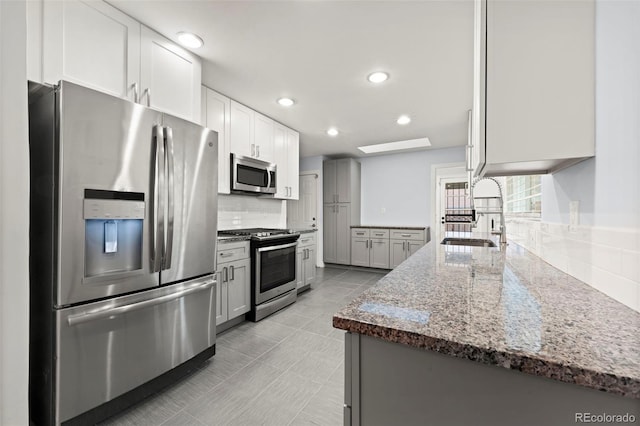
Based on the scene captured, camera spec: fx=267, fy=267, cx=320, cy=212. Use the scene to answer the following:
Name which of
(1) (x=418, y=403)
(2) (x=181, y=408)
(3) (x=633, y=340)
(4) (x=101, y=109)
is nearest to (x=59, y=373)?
(2) (x=181, y=408)

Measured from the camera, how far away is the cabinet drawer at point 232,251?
7.86 ft

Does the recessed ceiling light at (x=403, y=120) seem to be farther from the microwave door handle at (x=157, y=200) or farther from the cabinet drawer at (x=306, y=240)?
the microwave door handle at (x=157, y=200)

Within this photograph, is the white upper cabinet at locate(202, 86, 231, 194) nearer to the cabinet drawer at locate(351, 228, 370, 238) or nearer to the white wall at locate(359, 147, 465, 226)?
the cabinet drawer at locate(351, 228, 370, 238)

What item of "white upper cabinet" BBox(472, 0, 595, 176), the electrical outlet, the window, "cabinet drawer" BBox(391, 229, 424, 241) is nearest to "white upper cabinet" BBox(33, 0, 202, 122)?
"white upper cabinet" BBox(472, 0, 595, 176)

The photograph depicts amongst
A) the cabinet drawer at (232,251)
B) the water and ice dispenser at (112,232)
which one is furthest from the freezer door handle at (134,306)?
the cabinet drawer at (232,251)

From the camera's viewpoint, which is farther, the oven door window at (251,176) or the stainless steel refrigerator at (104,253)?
the oven door window at (251,176)

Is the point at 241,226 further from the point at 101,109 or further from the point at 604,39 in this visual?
the point at 604,39

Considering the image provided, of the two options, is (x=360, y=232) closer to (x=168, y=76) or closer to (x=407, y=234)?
(x=407, y=234)

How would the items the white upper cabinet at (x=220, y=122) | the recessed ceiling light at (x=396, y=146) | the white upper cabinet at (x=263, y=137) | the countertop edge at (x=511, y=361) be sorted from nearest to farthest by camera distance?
the countertop edge at (x=511, y=361), the white upper cabinet at (x=220, y=122), the white upper cabinet at (x=263, y=137), the recessed ceiling light at (x=396, y=146)

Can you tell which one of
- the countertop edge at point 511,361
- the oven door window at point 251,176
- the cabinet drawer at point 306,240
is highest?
the oven door window at point 251,176

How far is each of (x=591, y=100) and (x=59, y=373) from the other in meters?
2.35

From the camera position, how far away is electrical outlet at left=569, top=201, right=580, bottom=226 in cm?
100

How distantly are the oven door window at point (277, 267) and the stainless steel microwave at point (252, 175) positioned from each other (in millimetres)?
779

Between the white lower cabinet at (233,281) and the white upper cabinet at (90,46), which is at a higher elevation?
the white upper cabinet at (90,46)
